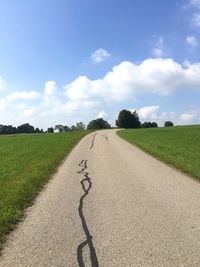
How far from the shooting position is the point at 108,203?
9.80m

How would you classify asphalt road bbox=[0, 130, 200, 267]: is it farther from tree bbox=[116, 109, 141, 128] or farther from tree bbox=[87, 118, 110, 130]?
tree bbox=[87, 118, 110, 130]

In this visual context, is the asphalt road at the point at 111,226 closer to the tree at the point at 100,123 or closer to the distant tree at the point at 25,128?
Result: the tree at the point at 100,123

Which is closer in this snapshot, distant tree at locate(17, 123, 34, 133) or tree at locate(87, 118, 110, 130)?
tree at locate(87, 118, 110, 130)

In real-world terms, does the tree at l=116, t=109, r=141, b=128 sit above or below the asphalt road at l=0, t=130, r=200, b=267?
above

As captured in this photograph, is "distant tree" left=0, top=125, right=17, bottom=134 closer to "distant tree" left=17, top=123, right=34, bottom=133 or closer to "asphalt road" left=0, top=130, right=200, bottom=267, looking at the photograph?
"distant tree" left=17, top=123, right=34, bottom=133

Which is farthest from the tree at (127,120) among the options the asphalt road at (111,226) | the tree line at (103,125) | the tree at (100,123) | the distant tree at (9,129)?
the asphalt road at (111,226)

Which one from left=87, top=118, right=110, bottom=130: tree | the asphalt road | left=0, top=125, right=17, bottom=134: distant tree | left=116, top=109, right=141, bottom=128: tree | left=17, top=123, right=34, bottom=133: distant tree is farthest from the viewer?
left=17, top=123, right=34, bottom=133: distant tree

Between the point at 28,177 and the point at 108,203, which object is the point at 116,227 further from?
the point at 28,177

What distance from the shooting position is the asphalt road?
5.99m

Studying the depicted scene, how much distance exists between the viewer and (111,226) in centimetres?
764

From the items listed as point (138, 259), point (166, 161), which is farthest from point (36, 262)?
point (166, 161)

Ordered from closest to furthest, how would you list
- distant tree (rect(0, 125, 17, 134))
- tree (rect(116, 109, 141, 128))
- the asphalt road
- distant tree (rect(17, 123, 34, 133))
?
the asphalt road < tree (rect(116, 109, 141, 128)) < distant tree (rect(0, 125, 17, 134)) < distant tree (rect(17, 123, 34, 133))

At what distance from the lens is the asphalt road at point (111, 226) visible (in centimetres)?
599

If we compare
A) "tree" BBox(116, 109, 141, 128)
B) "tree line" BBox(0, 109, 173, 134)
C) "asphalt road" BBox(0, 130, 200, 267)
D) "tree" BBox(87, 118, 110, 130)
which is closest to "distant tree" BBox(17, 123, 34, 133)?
"tree line" BBox(0, 109, 173, 134)
